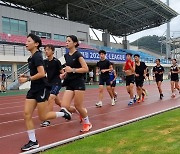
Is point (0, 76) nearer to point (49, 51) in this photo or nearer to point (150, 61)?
point (49, 51)

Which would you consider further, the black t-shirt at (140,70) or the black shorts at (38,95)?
the black t-shirt at (140,70)

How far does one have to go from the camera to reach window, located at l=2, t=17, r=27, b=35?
40319mm

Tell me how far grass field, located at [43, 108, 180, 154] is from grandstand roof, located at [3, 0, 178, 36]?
43.8 m

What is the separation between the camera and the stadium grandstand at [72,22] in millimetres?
33250

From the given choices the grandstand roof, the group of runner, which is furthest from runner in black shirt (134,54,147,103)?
the grandstand roof

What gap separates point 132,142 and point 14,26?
38884 millimetres

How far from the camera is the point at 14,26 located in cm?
4188

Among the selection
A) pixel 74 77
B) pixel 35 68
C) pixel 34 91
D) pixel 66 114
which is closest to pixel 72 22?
pixel 74 77

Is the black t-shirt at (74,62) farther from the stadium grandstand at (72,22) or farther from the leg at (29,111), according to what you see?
the stadium grandstand at (72,22)

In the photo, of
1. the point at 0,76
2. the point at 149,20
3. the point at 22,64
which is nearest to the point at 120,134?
the point at 0,76

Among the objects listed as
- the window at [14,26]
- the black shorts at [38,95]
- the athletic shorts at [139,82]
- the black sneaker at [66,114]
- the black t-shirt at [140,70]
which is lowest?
the black sneaker at [66,114]

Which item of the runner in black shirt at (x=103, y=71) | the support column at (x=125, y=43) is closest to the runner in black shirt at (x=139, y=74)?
the runner in black shirt at (x=103, y=71)

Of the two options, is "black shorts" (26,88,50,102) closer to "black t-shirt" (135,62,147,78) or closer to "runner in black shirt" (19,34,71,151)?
"runner in black shirt" (19,34,71,151)

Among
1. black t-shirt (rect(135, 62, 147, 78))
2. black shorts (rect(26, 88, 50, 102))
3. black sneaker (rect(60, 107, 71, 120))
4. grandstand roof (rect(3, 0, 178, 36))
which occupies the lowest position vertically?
black sneaker (rect(60, 107, 71, 120))
